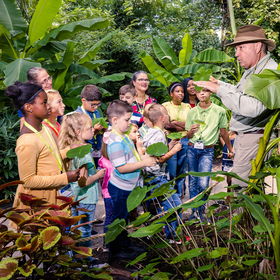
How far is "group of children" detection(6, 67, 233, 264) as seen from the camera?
2350 mm

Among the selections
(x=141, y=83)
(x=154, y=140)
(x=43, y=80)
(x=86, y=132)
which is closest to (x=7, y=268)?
(x=86, y=132)

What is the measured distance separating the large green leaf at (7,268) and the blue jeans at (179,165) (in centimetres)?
341

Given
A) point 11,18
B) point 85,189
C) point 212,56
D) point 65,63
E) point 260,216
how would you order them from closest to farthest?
point 260,216, point 85,189, point 11,18, point 65,63, point 212,56

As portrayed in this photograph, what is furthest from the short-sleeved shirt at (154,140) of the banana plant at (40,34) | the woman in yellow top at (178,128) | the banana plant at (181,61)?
the banana plant at (40,34)

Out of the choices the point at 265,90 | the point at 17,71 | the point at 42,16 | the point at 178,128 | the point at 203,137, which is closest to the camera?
the point at 265,90

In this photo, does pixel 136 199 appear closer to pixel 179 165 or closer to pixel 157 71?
pixel 179 165

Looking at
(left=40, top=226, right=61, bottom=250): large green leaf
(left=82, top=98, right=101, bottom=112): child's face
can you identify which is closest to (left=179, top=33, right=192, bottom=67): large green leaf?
(left=82, top=98, right=101, bottom=112): child's face

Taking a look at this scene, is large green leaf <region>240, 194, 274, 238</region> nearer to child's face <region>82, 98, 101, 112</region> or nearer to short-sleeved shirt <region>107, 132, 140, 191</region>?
short-sleeved shirt <region>107, 132, 140, 191</region>

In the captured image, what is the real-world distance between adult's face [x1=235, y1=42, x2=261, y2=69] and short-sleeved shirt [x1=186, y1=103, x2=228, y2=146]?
132 cm

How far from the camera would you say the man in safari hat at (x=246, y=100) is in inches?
107

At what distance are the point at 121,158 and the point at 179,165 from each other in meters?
1.92

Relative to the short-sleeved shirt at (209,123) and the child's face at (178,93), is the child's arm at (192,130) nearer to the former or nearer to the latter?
the short-sleeved shirt at (209,123)

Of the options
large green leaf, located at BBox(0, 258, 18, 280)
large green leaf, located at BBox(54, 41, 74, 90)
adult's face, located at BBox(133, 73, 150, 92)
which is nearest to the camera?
large green leaf, located at BBox(0, 258, 18, 280)

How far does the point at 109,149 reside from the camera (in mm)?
3072
